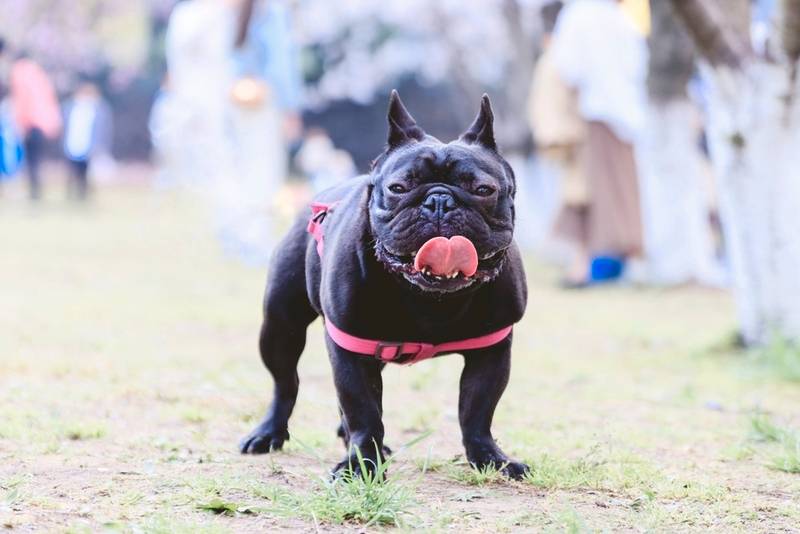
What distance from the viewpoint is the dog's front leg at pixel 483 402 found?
4.61 meters

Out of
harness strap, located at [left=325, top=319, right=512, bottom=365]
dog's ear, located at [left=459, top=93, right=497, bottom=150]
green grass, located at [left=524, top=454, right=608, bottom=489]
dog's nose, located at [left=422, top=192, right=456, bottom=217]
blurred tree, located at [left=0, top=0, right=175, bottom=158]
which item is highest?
blurred tree, located at [left=0, top=0, right=175, bottom=158]

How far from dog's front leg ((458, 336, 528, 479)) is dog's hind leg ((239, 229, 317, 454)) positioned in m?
0.88

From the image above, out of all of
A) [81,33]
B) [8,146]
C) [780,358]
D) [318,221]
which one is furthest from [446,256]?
Result: [81,33]

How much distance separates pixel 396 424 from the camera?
6.30 meters

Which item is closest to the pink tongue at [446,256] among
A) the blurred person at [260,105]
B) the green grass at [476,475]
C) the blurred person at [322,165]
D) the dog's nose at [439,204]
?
the dog's nose at [439,204]

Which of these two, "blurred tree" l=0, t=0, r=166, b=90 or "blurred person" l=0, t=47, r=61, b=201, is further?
"blurred tree" l=0, t=0, r=166, b=90

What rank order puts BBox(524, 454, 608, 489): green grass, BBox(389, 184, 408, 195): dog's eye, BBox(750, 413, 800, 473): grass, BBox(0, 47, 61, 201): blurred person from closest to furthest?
BBox(389, 184, 408, 195): dog's eye < BBox(524, 454, 608, 489): green grass < BBox(750, 413, 800, 473): grass < BBox(0, 47, 61, 201): blurred person

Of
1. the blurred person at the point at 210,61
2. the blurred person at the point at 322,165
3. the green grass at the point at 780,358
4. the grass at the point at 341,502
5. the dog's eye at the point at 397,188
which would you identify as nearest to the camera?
the grass at the point at 341,502

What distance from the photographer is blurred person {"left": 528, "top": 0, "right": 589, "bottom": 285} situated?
12906 mm

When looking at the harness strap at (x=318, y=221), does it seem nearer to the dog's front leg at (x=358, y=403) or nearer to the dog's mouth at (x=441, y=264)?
the dog's front leg at (x=358, y=403)

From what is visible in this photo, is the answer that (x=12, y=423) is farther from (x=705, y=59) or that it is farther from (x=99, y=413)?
(x=705, y=59)

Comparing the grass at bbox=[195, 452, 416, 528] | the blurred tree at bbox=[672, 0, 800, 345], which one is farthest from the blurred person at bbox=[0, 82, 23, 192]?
the grass at bbox=[195, 452, 416, 528]

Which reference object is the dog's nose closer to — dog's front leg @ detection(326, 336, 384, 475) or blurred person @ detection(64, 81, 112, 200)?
dog's front leg @ detection(326, 336, 384, 475)

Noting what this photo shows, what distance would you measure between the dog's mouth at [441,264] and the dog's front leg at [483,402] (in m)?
0.52
